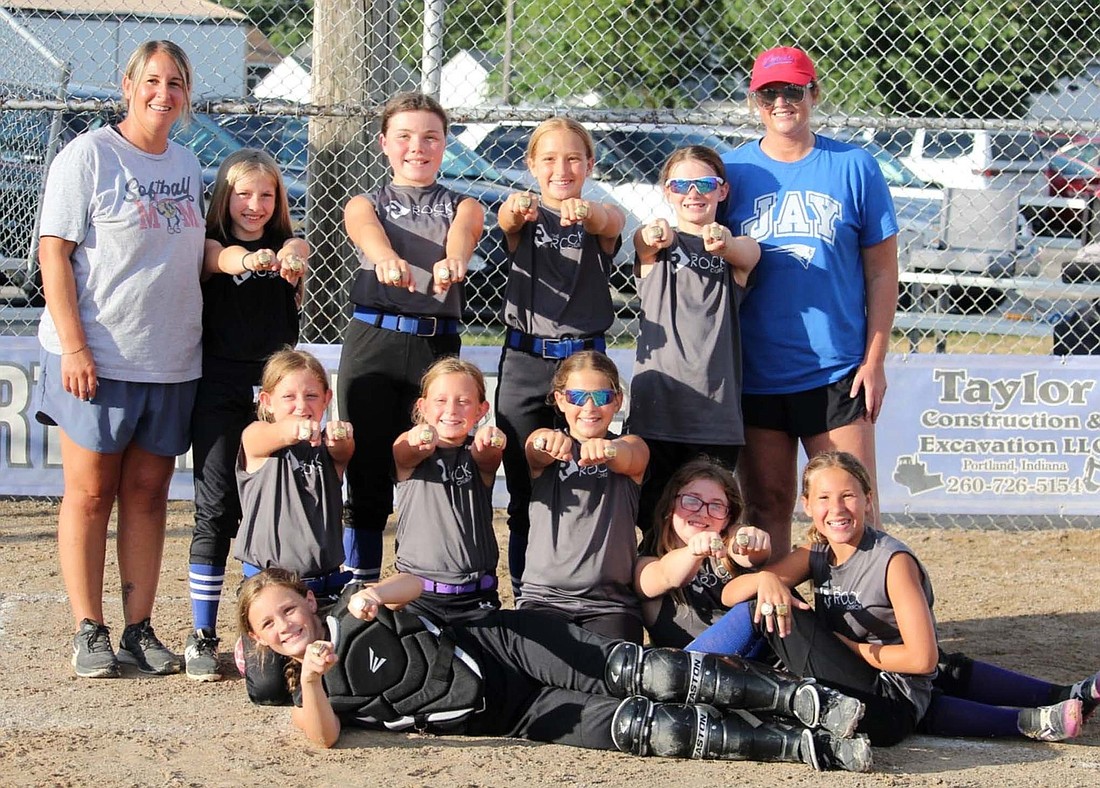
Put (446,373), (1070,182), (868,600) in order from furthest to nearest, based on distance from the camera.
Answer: (1070,182) → (446,373) → (868,600)

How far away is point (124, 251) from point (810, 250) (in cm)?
206

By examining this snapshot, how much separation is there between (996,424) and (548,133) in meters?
3.26

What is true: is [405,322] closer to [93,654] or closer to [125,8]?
[93,654]

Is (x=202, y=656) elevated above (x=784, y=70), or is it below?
below

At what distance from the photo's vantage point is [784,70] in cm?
415

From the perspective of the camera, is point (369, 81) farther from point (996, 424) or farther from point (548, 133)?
point (996, 424)

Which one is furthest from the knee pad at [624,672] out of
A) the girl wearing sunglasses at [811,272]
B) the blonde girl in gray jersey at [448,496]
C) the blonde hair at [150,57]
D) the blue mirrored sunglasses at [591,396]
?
the blonde hair at [150,57]

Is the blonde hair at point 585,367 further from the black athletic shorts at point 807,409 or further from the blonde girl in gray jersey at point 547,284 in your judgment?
the black athletic shorts at point 807,409

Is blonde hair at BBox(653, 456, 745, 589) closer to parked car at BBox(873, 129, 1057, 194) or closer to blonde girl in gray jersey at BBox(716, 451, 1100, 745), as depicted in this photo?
blonde girl in gray jersey at BBox(716, 451, 1100, 745)

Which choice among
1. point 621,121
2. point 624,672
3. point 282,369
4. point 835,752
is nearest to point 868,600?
point 835,752

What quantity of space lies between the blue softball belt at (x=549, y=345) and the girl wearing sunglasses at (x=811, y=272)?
0.52 m

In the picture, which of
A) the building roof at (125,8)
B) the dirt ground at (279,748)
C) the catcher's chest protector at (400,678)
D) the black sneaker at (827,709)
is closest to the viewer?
the dirt ground at (279,748)

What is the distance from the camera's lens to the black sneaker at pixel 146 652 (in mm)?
4297

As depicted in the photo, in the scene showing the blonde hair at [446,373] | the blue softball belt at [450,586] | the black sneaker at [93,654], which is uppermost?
the blonde hair at [446,373]
